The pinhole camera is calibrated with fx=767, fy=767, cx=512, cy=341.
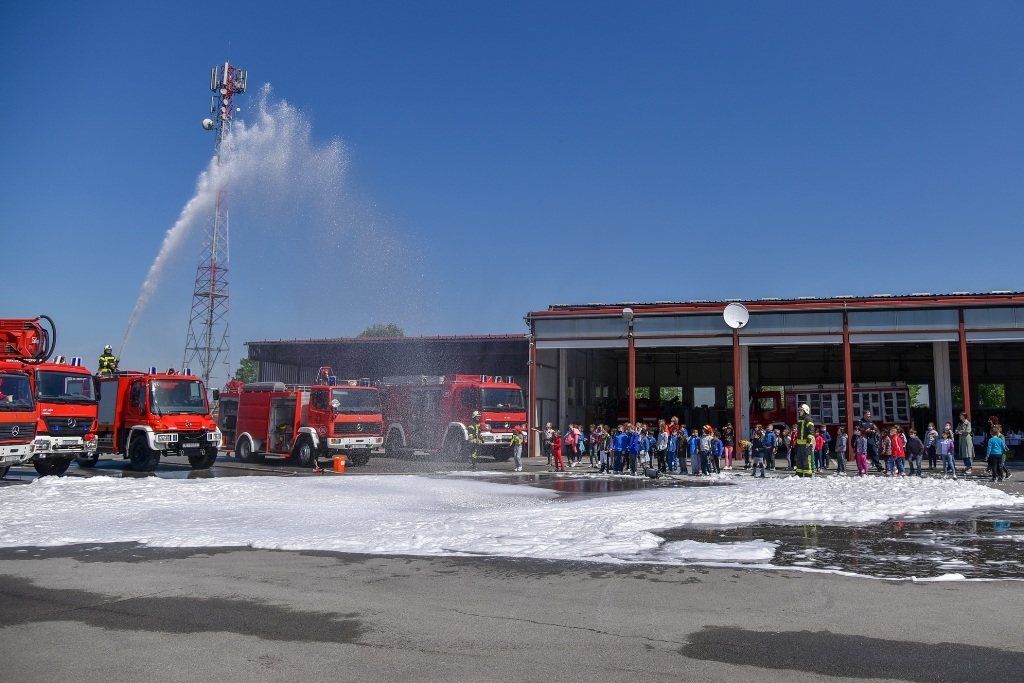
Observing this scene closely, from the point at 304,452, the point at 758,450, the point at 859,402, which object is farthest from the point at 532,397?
the point at 859,402

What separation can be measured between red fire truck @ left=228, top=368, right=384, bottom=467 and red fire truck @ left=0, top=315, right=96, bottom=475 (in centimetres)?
633

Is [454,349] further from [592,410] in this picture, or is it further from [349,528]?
[349,528]

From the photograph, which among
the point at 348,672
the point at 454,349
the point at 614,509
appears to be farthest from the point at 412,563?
the point at 454,349

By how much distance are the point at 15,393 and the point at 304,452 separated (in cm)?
909

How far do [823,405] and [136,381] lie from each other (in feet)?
83.8

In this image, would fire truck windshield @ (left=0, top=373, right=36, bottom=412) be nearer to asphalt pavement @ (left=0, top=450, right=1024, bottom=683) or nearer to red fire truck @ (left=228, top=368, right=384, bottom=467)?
red fire truck @ (left=228, top=368, right=384, bottom=467)

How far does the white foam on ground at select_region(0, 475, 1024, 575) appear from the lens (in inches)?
390

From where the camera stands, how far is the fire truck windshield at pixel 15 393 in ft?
58.1

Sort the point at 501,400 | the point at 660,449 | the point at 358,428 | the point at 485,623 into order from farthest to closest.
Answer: the point at 501,400
the point at 358,428
the point at 660,449
the point at 485,623

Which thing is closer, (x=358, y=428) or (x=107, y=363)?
(x=107, y=363)

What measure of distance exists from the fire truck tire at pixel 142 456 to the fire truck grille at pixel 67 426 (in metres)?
1.55

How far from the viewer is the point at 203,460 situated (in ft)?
75.7

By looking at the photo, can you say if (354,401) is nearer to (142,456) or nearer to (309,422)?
(309,422)

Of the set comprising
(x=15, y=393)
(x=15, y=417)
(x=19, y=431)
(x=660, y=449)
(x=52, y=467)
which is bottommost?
(x=52, y=467)
